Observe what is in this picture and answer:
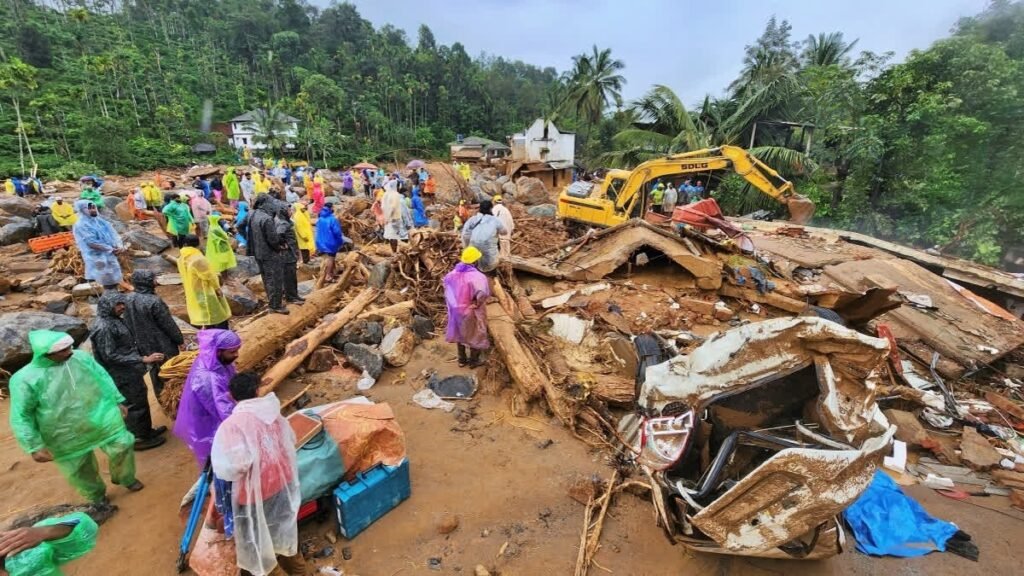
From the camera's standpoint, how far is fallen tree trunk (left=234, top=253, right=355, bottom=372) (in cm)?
507

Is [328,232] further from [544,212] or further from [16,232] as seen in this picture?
[544,212]

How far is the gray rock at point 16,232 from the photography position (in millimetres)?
10883

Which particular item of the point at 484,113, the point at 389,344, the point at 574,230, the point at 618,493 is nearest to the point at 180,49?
the point at 484,113

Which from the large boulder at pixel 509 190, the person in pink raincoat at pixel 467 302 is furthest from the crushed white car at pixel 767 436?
the large boulder at pixel 509 190

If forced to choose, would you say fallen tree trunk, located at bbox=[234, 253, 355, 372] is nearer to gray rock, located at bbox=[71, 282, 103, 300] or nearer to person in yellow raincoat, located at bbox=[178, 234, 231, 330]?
person in yellow raincoat, located at bbox=[178, 234, 231, 330]

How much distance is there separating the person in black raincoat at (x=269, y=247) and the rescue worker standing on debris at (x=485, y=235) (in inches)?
101

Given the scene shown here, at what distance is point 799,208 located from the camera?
11.9 m

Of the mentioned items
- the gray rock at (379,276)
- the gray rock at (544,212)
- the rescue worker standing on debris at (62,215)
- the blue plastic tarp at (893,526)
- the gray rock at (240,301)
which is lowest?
the blue plastic tarp at (893,526)

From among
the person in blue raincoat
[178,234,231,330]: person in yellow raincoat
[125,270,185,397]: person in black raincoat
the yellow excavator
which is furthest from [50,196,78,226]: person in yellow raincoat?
the yellow excavator

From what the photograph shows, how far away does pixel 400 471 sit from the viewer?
3545 mm

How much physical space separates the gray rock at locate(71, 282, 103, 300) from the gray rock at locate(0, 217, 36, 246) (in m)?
5.35

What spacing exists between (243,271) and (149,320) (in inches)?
224

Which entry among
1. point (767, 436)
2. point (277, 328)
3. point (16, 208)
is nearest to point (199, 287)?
point (277, 328)

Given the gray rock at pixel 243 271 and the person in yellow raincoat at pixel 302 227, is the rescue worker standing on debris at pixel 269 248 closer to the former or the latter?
the person in yellow raincoat at pixel 302 227
